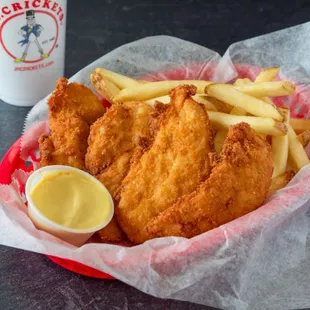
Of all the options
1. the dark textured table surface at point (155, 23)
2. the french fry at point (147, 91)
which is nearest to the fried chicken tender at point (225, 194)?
the french fry at point (147, 91)

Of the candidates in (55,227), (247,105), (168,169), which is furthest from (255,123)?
(55,227)

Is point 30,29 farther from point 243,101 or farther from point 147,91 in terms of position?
point 243,101

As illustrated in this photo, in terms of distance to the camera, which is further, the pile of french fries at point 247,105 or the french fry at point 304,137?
the french fry at point 304,137

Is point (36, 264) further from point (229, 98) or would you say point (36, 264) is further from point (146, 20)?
point (146, 20)

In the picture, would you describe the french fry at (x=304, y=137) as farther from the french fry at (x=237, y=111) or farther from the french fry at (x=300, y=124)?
the french fry at (x=237, y=111)

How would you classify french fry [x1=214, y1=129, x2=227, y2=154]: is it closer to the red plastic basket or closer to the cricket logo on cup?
the red plastic basket

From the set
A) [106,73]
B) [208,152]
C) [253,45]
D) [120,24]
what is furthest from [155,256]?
[120,24]

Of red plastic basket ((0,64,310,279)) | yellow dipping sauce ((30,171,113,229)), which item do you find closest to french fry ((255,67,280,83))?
red plastic basket ((0,64,310,279))
